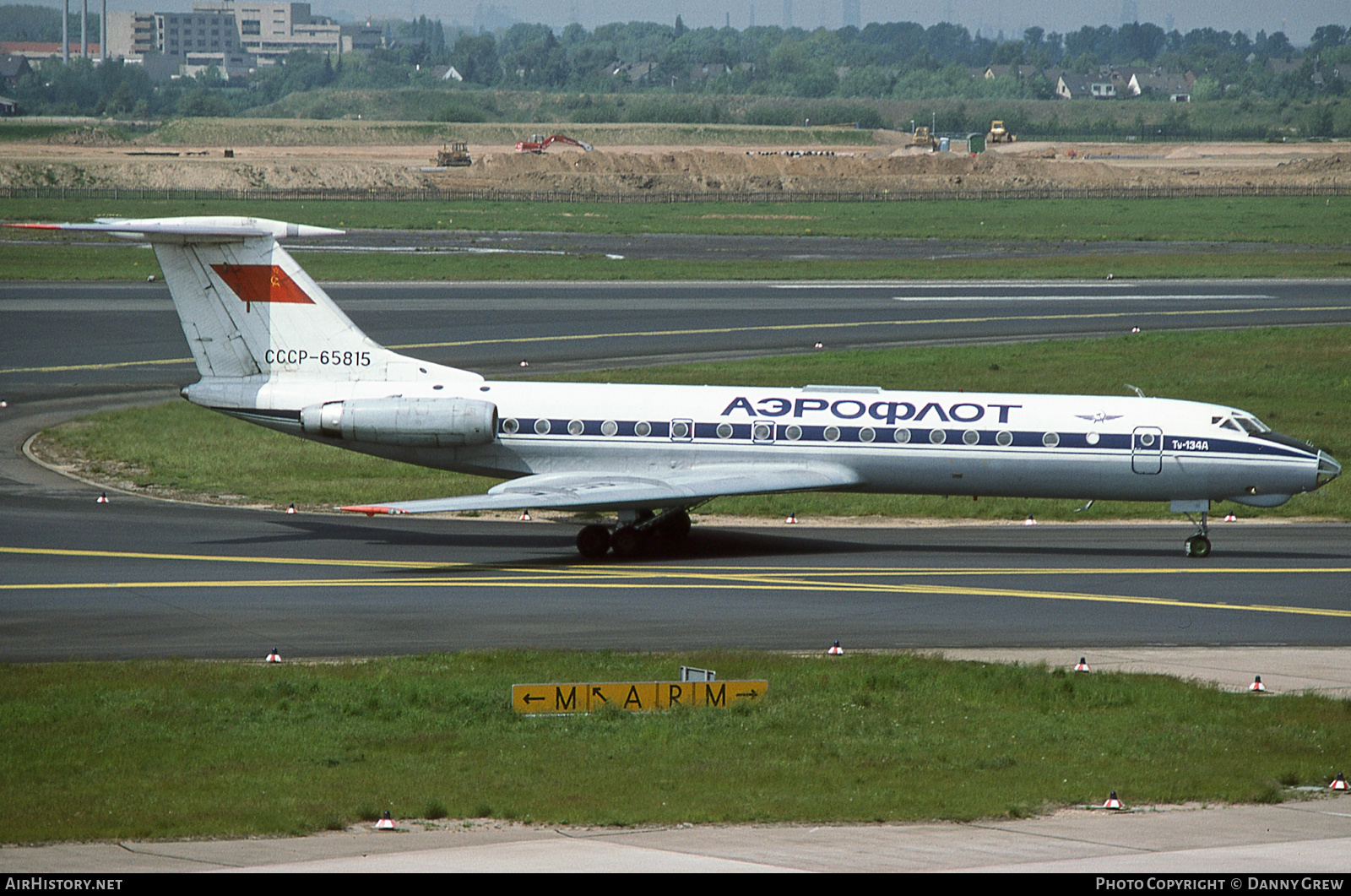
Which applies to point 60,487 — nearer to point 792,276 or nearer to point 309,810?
point 309,810

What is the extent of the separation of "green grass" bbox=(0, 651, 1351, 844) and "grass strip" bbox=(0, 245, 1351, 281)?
58.0 m

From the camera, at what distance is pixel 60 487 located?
119 feet

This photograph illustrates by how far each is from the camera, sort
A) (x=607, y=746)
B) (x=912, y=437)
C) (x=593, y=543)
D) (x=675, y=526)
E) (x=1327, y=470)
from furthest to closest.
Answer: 1. (x=675, y=526)
2. (x=593, y=543)
3. (x=912, y=437)
4. (x=1327, y=470)
5. (x=607, y=746)

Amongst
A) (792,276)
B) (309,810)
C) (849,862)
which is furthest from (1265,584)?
(792,276)

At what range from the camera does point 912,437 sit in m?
31.1

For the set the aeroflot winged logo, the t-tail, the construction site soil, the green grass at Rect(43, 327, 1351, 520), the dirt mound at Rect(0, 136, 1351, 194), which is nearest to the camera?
the t-tail

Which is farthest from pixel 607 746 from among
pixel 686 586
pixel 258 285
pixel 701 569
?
pixel 258 285

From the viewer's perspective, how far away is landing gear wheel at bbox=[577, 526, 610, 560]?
103 feet

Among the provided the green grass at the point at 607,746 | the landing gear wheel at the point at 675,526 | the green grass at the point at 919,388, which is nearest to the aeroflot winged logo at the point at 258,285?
the green grass at the point at 919,388

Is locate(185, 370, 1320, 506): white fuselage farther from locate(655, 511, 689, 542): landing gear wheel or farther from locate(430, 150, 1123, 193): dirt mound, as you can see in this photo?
locate(430, 150, 1123, 193): dirt mound

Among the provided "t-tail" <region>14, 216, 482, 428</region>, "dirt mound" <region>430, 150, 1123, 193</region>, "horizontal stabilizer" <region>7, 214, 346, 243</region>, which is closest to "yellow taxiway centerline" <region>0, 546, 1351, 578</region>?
"t-tail" <region>14, 216, 482, 428</region>

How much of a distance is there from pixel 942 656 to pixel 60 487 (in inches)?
908

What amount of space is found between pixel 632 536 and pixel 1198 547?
11718 mm

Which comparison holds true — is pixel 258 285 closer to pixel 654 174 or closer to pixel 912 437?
pixel 912 437
